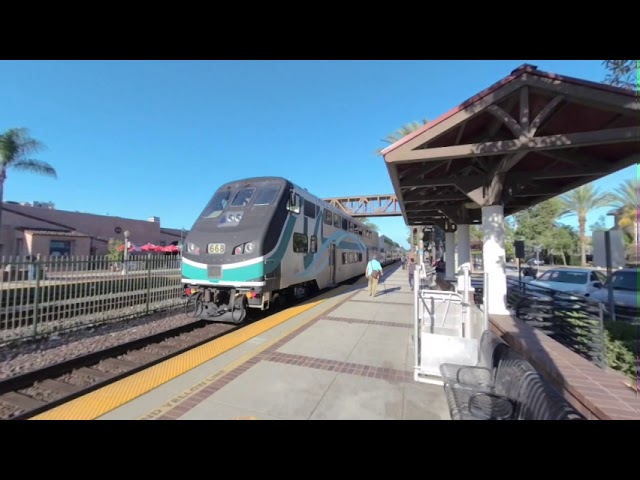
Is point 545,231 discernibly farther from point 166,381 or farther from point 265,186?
point 166,381

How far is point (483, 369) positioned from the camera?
142 inches

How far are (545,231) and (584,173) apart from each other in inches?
1246

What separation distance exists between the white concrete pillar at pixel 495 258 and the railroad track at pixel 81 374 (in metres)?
5.89

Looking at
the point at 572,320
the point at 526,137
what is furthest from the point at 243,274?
the point at 572,320

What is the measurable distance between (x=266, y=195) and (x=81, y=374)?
541cm

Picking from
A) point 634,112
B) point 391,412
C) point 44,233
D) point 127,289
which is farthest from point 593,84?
point 44,233

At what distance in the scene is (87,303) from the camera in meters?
7.09

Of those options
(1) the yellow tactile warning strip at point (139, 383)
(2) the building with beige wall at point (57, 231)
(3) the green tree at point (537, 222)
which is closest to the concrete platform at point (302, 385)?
(1) the yellow tactile warning strip at point (139, 383)

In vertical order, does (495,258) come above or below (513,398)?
above

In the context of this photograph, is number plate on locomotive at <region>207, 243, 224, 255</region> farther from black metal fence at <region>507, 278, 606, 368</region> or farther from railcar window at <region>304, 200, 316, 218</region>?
black metal fence at <region>507, 278, 606, 368</region>

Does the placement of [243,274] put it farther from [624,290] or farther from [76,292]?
[624,290]

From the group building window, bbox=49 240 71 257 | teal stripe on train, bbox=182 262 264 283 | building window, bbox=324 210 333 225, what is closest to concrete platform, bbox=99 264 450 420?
teal stripe on train, bbox=182 262 264 283

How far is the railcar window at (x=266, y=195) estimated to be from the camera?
26.5 feet

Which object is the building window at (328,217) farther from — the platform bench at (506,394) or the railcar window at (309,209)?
the platform bench at (506,394)
